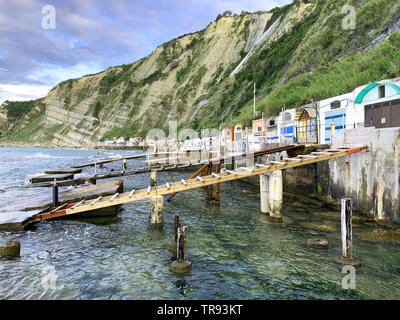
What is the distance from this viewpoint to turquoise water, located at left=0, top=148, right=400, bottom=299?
683 centimetres

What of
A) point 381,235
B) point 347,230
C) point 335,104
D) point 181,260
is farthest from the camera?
point 335,104

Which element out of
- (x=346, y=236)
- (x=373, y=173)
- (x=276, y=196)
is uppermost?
(x=373, y=173)

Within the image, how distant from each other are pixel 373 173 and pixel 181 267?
8933 millimetres

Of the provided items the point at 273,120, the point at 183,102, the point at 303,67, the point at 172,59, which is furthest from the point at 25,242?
the point at 172,59

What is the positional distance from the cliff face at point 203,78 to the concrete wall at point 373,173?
19.7 metres

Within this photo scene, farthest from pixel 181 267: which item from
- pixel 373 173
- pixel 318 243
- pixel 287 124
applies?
pixel 287 124

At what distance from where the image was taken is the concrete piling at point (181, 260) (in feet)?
25.4

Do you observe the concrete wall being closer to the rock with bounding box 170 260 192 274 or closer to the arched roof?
the arched roof

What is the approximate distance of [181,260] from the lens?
7941 millimetres

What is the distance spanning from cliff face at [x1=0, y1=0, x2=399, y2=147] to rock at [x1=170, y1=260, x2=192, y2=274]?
91.7ft

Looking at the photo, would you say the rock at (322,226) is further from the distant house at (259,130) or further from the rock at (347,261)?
the distant house at (259,130)

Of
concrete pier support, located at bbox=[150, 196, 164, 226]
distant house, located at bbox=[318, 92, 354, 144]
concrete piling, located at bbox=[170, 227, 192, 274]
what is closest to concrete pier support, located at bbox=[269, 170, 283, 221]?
concrete pier support, located at bbox=[150, 196, 164, 226]

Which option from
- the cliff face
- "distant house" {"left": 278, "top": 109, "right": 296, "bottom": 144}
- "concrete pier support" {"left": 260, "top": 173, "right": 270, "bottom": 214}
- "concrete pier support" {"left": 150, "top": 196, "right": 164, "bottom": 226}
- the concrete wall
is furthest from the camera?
the cliff face

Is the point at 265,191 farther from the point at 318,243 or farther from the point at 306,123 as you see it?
the point at 306,123
